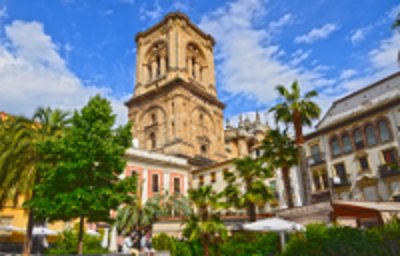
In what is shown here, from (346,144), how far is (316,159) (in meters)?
3.35

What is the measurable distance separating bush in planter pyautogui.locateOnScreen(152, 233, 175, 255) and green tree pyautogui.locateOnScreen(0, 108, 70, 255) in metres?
7.34

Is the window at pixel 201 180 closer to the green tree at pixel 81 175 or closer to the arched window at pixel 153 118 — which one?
the arched window at pixel 153 118

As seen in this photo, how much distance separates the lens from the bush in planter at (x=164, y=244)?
1948 centimetres

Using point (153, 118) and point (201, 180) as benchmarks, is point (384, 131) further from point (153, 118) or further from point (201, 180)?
point (153, 118)

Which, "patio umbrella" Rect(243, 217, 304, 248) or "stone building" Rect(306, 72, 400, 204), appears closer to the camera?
→ "patio umbrella" Rect(243, 217, 304, 248)

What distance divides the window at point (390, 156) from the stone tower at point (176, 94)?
23.9m

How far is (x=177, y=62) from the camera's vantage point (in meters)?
48.0

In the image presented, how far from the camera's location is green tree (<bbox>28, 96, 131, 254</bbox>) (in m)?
16.5

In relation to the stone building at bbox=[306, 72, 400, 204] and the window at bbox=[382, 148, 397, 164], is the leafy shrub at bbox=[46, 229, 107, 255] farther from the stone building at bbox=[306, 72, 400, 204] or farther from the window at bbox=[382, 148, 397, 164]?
the window at bbox=[382, 148, 397, 164]

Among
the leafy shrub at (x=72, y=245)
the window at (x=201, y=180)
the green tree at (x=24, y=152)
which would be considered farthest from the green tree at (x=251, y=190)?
the window at (x=201, y=180)

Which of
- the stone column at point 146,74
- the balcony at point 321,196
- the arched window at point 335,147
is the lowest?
the balcony at point 321,196

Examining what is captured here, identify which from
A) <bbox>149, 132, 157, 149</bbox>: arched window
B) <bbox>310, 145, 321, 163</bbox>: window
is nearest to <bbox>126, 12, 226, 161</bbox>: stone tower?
<bbox>149, 132, 157, 149</bbox>: arched window

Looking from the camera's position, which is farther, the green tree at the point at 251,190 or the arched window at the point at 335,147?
the arched window at the point at 335,147

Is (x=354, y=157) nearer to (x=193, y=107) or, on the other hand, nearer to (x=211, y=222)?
(x=211, y=222)
